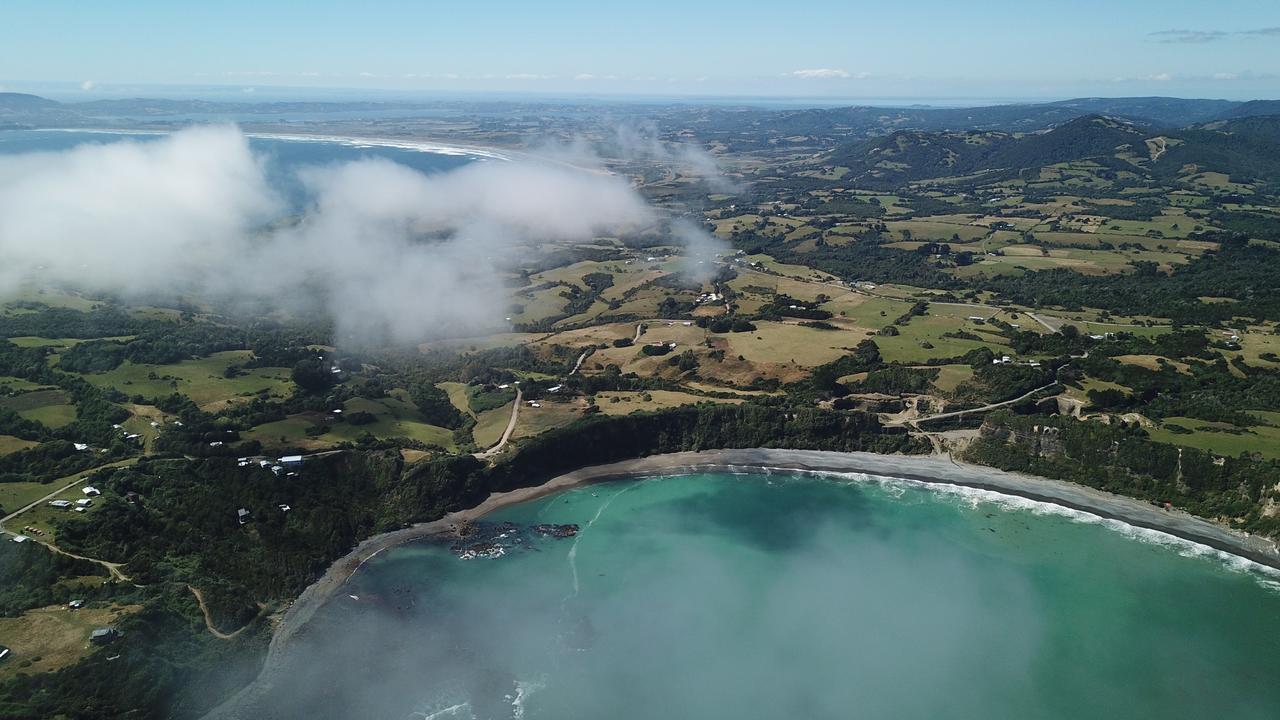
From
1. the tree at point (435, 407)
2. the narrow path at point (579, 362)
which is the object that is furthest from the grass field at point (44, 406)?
the narrow path at point (579, 362)

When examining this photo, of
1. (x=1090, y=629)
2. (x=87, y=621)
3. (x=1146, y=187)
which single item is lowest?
(x=1090, y=629)

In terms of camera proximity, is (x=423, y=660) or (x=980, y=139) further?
(x=980, y=139)

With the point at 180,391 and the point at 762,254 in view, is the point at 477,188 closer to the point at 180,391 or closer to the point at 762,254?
the point at 762,254

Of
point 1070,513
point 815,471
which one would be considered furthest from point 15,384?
point 1070,513

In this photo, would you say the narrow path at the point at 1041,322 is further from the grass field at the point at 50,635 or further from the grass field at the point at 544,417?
the grass field at the point at 50,635

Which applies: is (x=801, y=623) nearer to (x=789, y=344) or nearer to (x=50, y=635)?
(x=50, y=635)

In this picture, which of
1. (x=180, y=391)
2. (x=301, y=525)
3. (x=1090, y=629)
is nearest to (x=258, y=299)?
(x=180, y=391)

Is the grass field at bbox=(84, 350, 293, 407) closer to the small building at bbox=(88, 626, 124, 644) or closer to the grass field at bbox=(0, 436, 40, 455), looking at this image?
the grass field at bbox=(0, 436, 40, 455)
